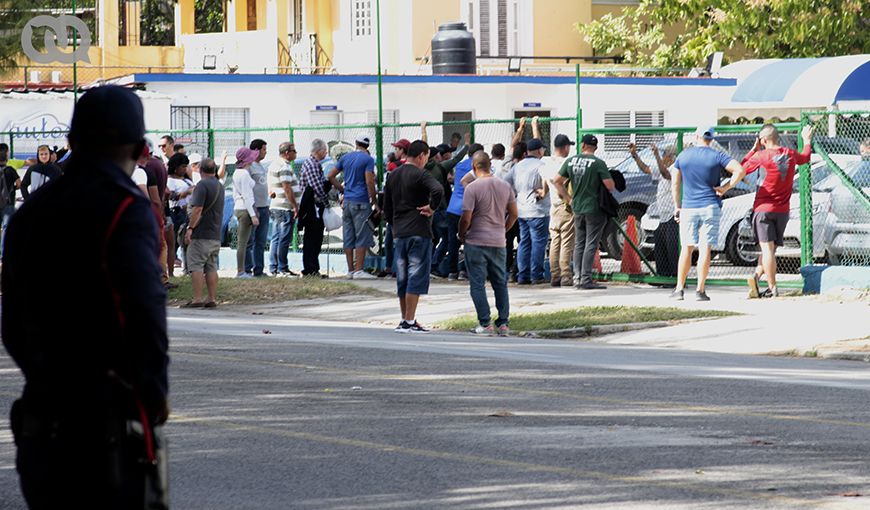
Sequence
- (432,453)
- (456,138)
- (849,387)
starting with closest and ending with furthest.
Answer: (432,453), (849,387), (456,138)

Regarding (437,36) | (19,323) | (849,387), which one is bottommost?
(849,387)

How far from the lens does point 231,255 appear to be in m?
25.0

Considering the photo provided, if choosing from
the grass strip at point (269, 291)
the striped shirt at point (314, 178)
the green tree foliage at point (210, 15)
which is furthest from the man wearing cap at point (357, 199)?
the green tree foliage at point (210, 15)

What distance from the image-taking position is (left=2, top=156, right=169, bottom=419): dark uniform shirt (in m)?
4.40

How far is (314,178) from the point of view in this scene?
22.1 m

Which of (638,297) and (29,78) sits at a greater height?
(29,78)

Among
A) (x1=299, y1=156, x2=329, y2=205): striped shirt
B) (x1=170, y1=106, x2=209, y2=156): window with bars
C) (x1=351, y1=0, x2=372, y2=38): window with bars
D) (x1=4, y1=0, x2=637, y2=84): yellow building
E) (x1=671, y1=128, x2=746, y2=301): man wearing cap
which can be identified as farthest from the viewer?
(x1=351, y1=0, x2=372, y2=38): window with bars

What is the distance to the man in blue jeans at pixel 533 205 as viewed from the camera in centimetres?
2033

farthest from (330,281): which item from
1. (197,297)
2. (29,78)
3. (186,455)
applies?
(29,78)

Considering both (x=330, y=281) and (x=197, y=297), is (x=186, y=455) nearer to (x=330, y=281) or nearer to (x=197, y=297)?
(x=197, y=297)

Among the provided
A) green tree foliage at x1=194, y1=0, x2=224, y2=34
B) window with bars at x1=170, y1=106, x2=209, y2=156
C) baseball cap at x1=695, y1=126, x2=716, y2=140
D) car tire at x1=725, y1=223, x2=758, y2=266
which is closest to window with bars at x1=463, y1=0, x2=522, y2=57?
window with bars at x1=170, y1=106, x2=209, y2=156

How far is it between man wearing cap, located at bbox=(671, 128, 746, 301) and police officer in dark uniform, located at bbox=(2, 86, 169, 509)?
13.6m

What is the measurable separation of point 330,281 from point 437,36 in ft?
63.9

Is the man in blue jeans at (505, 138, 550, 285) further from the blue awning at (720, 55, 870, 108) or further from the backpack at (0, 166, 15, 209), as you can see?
the blue awning at (720, 55, 870, 108)
